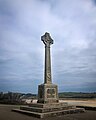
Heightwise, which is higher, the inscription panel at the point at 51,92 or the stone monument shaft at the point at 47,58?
the stone monument shaft at the point at 47,58

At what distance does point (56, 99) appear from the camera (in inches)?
632

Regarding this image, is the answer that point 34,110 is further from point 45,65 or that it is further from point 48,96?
point 45,65

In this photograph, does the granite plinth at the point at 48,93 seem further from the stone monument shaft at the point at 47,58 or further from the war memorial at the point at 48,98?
the stone monument shaft at the point at 47,58

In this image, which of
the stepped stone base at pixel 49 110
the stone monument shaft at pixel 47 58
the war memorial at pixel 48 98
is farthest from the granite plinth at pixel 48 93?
the stepped stone base at pixel 49 110

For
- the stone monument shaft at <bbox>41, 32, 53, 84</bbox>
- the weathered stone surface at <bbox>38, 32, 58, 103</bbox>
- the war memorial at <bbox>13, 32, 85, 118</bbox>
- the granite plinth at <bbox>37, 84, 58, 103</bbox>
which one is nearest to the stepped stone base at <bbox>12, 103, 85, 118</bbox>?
the war memorial at <bbox>13, 32, 85, 118</bbox>

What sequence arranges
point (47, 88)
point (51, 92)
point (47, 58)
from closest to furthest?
point (47, 88), point (51, 92), point (47, 58)

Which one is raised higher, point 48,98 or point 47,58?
point 47,58

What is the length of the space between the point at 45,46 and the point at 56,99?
4.97 meters

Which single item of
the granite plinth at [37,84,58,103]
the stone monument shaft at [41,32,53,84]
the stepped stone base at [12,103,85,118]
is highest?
the stone monument shaft at [41,32,53,84]

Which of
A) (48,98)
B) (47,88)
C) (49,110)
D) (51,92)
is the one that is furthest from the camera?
(51,92)

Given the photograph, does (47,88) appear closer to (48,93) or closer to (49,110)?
(48,93)

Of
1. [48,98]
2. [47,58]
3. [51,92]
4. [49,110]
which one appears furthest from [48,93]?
[47,58]

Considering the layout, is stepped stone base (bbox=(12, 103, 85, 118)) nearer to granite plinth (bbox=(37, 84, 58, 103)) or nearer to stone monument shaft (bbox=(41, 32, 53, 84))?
granite plinth (bbox=(37, 84, 58, 103))

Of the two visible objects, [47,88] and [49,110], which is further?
[47,88]
